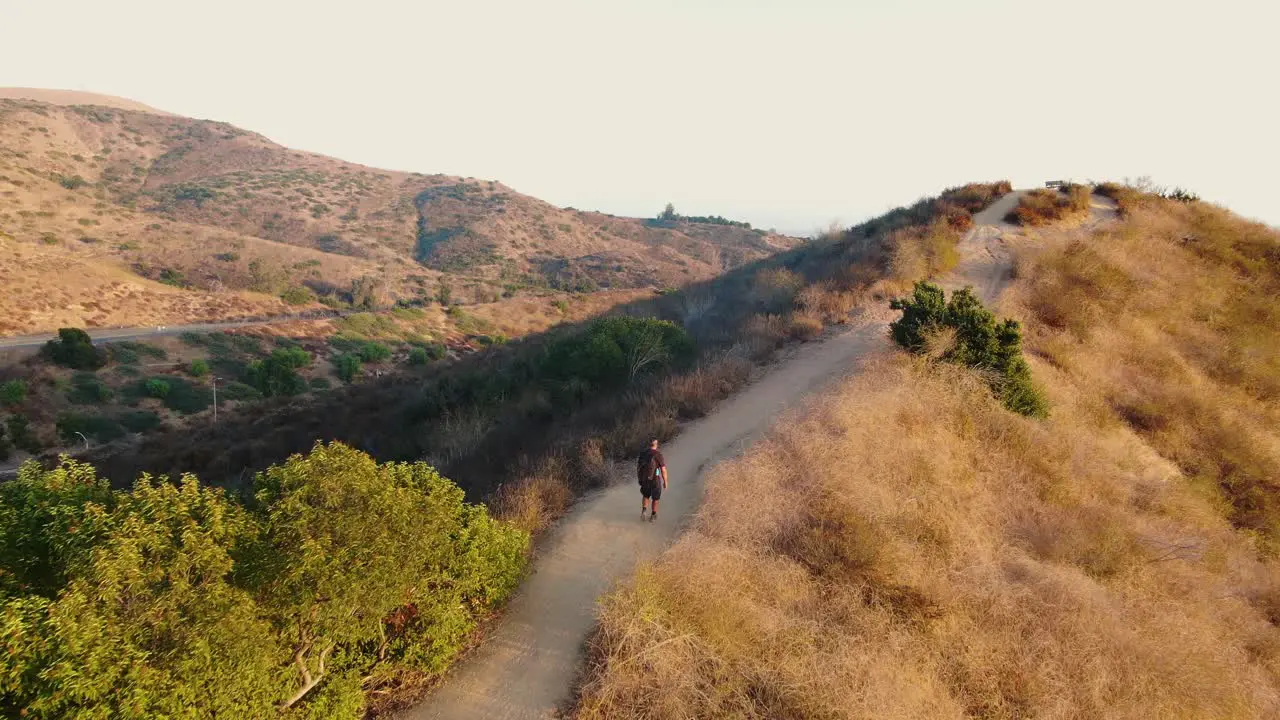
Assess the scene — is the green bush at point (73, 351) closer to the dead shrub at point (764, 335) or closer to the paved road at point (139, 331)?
the paved road at point (139, 331)

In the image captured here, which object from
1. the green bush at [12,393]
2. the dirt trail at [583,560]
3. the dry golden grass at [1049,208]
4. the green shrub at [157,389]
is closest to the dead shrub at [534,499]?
the dirt trail at [583,560]

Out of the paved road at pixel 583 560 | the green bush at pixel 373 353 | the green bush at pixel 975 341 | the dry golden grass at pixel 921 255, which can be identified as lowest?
the green bush at pixel 373 353

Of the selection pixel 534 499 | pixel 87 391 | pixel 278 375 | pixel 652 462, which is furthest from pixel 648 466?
pixel 87 391

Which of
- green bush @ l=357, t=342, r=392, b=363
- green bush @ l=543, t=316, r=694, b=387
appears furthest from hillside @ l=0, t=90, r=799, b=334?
green bush @ l=543, t=316, r=694, b=387

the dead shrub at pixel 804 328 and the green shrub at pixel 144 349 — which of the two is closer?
the dead shrub at pixel 804 328

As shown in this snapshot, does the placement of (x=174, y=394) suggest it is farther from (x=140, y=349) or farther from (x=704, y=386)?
(x=704, y=386)

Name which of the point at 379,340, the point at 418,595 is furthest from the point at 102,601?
the point at 379,340

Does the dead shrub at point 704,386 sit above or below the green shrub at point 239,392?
above

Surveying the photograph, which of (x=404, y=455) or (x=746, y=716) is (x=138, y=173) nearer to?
(x=404, y=455)
